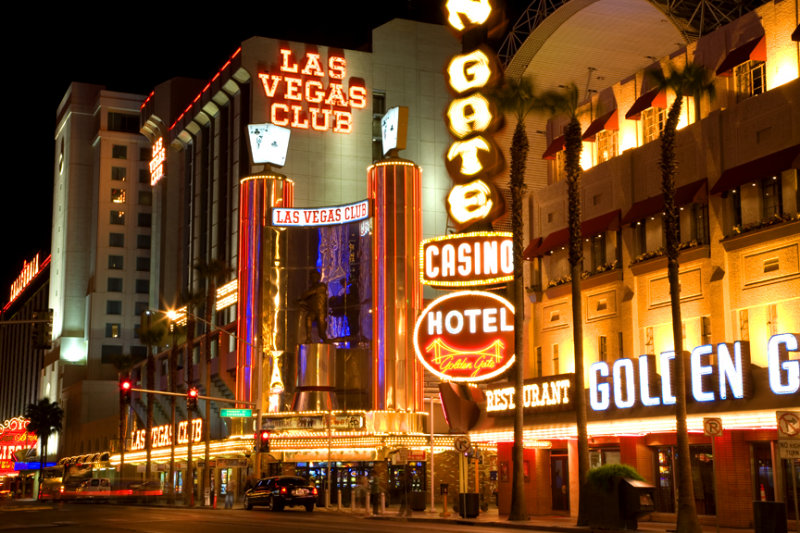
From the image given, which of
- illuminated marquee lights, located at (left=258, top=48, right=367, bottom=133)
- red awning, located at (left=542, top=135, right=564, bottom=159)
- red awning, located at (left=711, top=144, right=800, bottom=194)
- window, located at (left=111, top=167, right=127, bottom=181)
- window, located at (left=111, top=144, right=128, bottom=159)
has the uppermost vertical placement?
window, located at (left=111, top=144, right=128, bottom=159)

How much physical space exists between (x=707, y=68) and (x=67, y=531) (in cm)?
2638

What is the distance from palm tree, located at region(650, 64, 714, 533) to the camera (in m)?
29.5

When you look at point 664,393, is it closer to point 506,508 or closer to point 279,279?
point 506,508

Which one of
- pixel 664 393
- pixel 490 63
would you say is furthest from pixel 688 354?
pixel 490 63

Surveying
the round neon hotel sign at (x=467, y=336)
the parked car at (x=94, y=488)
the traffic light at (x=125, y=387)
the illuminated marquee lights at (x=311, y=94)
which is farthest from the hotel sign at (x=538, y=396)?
the illuminated marquee lights at (x=311, y=94)

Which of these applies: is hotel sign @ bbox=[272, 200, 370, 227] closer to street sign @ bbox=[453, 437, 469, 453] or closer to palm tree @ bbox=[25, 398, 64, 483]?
street sign @ bbox=[453, 437, 469, 453]

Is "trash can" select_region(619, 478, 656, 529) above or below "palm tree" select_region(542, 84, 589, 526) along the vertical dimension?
below

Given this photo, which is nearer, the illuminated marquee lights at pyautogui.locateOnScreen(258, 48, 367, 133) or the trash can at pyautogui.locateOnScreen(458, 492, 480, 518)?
the trash can at pyautogui.locateOnScreen(458, 492, 480, 518)

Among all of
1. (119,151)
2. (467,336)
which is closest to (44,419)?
(119,151)

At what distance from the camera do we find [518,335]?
38531mm

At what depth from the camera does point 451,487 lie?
64688 millimetres

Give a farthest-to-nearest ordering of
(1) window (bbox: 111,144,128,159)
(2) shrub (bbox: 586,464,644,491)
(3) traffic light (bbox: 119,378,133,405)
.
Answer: (1) window (bbox: 111,144,128,159), (3) traffic light (bbox: 119,378,133,405), (2) shrub (bbox: 586,464,644,491)

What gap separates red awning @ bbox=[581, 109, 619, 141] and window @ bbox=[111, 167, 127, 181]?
353 feet

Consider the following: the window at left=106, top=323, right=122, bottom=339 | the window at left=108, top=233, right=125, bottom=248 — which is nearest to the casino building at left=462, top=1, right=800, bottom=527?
the window at left=106, top=323, right=122, bottom=339
